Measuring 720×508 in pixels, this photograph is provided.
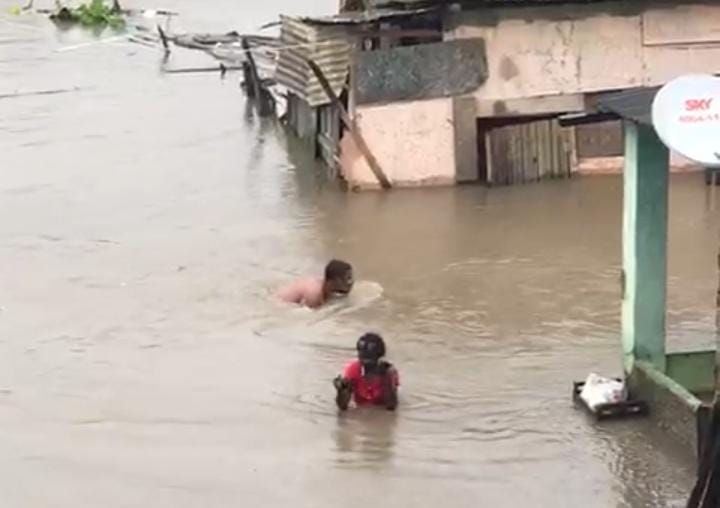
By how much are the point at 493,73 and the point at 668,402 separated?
29.6 ft

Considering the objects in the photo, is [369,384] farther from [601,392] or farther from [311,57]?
[311,57]

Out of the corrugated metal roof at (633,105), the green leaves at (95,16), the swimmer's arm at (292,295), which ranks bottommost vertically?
the swimmer's arm at (292,295)

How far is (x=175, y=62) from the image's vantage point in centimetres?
3050

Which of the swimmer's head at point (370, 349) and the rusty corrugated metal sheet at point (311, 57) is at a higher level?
the rusty corrugated metal sheet at point (311, 57)

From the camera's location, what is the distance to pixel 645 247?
29.8 ft

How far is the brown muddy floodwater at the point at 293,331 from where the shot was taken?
28.5 feet

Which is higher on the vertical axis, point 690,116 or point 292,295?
point 690,116

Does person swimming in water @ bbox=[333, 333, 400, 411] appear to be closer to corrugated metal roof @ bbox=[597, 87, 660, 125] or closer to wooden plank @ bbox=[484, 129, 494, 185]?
corrugated metal roof @ bbox=[597, 87, 660, 125]

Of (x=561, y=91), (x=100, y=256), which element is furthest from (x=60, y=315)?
(x=561, y=91)

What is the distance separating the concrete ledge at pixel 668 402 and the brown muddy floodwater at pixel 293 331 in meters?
0.12

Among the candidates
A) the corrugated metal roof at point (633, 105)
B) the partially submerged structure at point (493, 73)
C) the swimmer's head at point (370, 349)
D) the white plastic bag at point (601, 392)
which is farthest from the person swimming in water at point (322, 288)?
the partially submerged structure at point (493, 73)

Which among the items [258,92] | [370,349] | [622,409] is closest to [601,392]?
[622,409]

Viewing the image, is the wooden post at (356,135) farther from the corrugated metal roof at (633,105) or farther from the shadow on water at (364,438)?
the corrugated metal roof at (633,105)

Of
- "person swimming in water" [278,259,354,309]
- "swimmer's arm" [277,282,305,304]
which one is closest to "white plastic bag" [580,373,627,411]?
"person swimming in water" [278,259,354,309]
